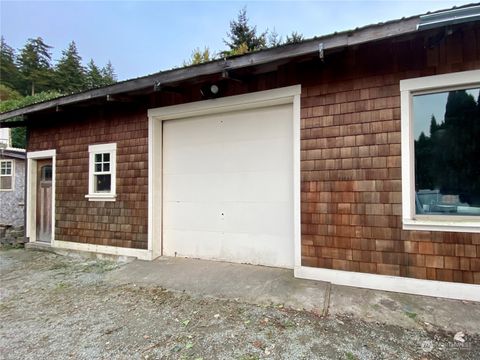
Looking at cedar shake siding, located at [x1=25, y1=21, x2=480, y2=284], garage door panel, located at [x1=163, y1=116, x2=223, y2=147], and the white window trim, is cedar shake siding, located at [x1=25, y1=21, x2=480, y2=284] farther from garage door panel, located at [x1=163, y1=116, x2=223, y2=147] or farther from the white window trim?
garage door panel, located at [x1=163, y1=116, x2=223, y2=147]

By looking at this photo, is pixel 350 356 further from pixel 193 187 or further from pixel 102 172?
pixel 102 172

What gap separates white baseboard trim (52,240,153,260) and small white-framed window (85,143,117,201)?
1.01 m

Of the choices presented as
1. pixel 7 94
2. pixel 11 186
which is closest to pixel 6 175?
pixel 11 186

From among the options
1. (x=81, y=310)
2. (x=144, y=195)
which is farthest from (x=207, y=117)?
(x=81, y=310)

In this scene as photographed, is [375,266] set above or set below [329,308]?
above

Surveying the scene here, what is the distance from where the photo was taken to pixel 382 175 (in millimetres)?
3512

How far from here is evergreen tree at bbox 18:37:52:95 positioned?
28.2m

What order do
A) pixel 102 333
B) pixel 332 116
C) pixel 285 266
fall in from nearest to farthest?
pixel 102 333 → pixel 332 116 → pixel 285 266

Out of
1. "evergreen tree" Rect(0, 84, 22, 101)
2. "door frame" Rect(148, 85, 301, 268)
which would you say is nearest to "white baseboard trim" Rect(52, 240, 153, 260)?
"door frame" Rect(148, 85, 301, 268)

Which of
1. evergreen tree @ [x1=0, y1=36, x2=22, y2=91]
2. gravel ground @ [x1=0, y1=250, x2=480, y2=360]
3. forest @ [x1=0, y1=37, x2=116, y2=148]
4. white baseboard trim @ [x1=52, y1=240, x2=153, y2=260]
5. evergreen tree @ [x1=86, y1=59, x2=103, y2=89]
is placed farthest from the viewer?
evergreen tree @ [x1=86, y1=59, x2=103, y2=89]

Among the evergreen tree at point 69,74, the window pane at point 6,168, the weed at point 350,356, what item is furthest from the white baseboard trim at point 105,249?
the evergreen tree at point 69,74

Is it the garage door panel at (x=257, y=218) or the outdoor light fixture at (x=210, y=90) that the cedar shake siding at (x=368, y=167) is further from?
the outdoor light fixture at (x=210, y=90)

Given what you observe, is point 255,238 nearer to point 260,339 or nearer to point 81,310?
point 260,339

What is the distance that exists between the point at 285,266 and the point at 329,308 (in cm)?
127
